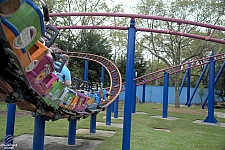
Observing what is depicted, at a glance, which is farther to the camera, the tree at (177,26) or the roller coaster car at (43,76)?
the tree at (177,26)

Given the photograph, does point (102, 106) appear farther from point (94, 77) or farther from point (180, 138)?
point (94, 77)

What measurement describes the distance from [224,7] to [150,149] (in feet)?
53.7

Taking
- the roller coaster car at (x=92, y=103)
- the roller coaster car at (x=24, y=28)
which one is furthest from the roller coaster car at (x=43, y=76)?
the roller coaster car at (x=92, y=103)

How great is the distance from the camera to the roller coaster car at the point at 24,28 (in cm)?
217

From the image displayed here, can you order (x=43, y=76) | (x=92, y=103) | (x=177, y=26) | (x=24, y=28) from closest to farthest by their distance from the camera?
(x=24, y=28)
(x=43, y=76)
(x=92, y=103)
(x=177, y=26)

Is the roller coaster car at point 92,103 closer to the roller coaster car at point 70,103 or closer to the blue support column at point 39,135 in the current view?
the roller coaster car at point 70,103

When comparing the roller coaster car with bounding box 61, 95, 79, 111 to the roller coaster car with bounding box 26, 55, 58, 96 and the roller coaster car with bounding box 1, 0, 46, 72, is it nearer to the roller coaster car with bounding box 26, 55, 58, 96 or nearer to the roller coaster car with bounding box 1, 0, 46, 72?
the roller coaster car with bounding box 26, 55, 58, 96

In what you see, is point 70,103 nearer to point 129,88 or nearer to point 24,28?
point 129,88

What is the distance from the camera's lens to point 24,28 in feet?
7.52

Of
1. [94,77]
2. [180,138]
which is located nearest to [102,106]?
[180,138]

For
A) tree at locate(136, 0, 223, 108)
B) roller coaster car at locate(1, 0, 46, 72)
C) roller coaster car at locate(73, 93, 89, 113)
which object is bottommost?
roller coaster car at locate(73, 93, 89, 113)

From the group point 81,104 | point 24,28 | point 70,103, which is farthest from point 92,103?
point 24,28

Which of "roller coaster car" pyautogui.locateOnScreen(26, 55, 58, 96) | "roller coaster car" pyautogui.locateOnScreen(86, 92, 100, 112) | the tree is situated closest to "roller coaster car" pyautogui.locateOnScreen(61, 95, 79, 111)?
"roller coaster car" pyautogui.locateOnScreen(26, 55, 58, 96)

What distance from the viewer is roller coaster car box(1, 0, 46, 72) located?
2.17m
